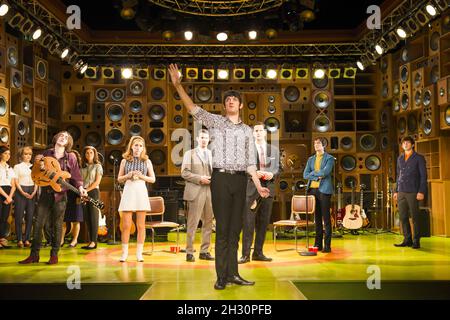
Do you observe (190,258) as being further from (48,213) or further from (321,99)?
(321,99)

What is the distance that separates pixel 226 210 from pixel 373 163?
821 cm

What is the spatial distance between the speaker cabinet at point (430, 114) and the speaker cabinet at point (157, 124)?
5.41 metres

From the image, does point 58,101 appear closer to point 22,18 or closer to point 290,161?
point 22,18

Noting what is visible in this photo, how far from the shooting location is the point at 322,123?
38.5ft

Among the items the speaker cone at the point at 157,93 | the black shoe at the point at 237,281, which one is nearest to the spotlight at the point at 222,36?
the speaker cone at the point at 157,93

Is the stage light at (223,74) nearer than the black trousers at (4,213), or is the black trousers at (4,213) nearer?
the black trousers at (4,213)

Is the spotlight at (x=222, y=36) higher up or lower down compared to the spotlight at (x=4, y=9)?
higher up

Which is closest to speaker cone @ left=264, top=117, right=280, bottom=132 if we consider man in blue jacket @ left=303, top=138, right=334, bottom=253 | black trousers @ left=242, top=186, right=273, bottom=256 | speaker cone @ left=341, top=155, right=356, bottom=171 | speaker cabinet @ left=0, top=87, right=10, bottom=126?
speaker cone @ left=341, top=155, right=356, bottom=171

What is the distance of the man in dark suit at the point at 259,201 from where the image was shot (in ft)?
19.5

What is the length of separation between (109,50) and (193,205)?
215 inches

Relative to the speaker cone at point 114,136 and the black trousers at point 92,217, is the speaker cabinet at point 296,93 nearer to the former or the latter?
the speaker cone at point 114,136

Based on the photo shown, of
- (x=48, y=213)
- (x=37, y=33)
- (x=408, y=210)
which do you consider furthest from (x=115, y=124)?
(x=408, y=210)

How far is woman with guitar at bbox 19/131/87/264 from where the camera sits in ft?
18.8

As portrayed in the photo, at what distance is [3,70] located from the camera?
29.3 feet
